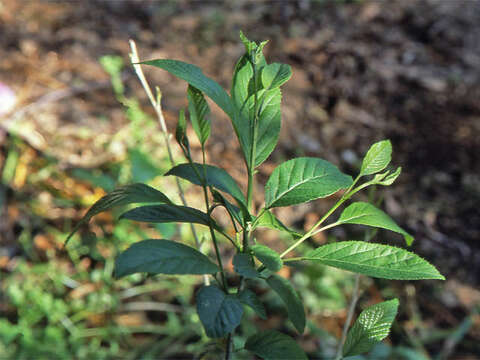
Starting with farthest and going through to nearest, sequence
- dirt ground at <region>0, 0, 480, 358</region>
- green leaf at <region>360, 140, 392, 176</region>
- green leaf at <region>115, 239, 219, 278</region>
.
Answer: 1. dirt ground at <region>0, 0, 480, 358</region>
2. green leaf at <region>360, 140, 392, 176</region>
3. green leaf at <region>115, 239, 219, 278</region>

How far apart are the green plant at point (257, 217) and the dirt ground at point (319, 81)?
1.46 meters

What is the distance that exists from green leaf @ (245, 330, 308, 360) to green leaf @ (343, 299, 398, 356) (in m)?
0.06

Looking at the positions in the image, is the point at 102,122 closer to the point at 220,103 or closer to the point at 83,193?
the point at 83,193

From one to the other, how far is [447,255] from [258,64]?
1764mm

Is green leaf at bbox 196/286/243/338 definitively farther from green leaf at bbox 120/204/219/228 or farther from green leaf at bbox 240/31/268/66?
green leaf at bbox 240/31/268/66

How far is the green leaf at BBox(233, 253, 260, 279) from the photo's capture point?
45 centimetres

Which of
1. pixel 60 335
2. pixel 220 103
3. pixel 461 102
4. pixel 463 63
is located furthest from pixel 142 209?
pixel 463 63

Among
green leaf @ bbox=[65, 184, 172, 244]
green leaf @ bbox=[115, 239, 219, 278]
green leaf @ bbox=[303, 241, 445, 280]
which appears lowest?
green leaf @ bbox=[303, 241, 445, 280]

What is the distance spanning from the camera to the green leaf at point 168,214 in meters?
0.51

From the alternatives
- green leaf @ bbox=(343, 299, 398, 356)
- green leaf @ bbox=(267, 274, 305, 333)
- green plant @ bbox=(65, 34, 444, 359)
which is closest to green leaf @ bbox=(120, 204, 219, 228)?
green plant @ bbox=(65, 34, 444, 359)

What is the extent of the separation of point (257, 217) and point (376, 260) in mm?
140

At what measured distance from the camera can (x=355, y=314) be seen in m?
1.67

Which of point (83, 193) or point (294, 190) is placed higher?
point (294, 190)

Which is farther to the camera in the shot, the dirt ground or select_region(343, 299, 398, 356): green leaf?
the dirt ground
